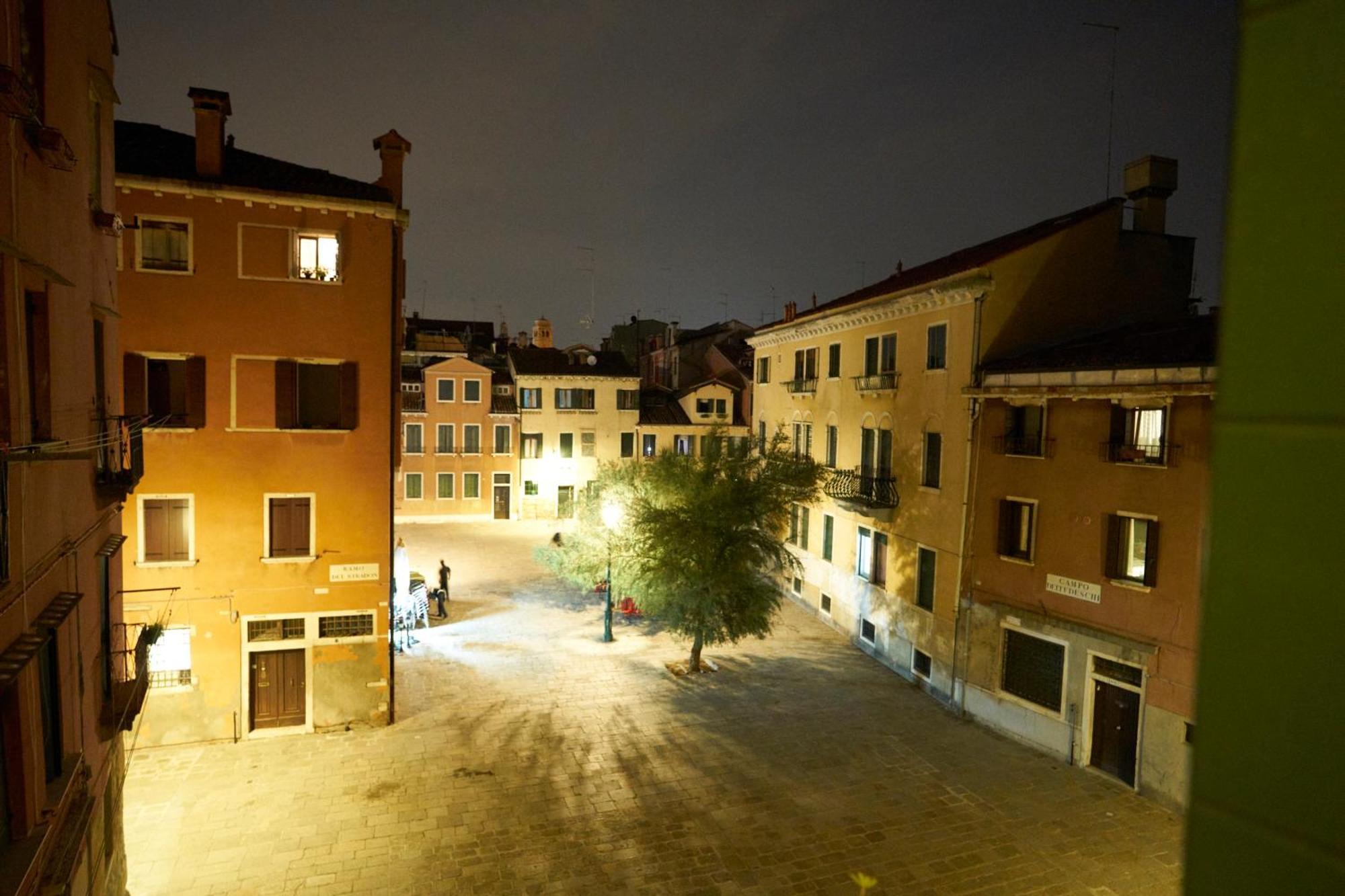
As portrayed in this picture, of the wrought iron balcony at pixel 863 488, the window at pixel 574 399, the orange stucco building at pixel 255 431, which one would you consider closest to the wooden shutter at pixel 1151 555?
the wrought iron balcony at pixel 863 488

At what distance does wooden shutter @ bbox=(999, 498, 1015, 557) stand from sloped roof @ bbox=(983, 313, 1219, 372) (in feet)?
10.7

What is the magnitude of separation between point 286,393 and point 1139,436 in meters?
18.0

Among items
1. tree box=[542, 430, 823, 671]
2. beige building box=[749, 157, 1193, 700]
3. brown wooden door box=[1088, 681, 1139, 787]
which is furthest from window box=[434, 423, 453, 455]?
brown wooden door box=[1088, 681, 1139, 787]

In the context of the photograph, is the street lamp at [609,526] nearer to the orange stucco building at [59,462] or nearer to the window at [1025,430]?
the window at [1025,430]

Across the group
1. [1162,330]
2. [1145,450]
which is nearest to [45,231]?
[1145,450]

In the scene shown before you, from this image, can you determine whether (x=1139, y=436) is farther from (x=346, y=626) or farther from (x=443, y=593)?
(x=443, y=593)

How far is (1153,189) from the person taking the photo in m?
19.8

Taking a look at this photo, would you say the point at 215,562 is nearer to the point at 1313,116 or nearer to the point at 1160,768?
the point at 1313,116

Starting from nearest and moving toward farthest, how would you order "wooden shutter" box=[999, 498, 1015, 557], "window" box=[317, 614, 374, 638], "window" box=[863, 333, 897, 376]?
"window" box=[317, 614, 374, 638]
"wooden shutter" box=[999, 498, 1015, 557]
"window" box=[863, 333, 897, 376]

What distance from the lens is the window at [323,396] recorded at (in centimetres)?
1584

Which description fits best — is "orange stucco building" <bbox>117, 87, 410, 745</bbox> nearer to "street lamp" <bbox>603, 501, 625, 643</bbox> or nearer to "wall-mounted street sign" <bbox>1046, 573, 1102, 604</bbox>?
"street lamp" <bbox>603, 501, 625, 643</bbox>

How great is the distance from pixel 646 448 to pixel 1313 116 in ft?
139

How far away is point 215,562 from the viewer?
1538cm

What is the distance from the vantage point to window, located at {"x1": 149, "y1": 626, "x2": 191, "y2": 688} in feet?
49.3
